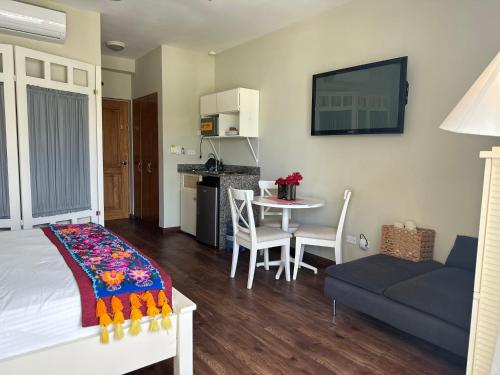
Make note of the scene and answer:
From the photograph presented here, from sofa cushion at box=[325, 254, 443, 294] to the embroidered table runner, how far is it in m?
1.30

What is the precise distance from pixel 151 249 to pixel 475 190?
3493mm

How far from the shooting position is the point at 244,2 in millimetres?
3574

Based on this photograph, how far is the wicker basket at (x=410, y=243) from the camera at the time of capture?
2814mm

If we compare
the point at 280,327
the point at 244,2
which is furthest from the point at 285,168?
the point at 280,327

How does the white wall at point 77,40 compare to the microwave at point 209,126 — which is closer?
the white wall at point 77,40

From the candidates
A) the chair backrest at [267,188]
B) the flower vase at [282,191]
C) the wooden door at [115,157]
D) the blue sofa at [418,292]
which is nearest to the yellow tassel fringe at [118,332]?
the blue sofa at [418,292]

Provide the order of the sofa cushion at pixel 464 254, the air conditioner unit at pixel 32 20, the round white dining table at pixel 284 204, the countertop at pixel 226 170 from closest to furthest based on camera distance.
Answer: the sofa cushion at pixel 464 254 < the air conditioner unit at pixel 32 20 < the round white dining table at pixel 284 204 < the countertop at pixel 226 170

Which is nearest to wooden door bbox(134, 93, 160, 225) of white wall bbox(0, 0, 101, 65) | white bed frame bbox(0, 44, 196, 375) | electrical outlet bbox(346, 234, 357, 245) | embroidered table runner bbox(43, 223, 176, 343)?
white wall bbox(0, 0, 101, 65)

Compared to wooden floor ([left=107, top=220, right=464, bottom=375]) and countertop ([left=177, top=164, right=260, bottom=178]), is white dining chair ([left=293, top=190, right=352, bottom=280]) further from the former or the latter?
countertop ([left=177, top=164, right=260, bottom=178])

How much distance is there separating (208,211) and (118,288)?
9.48 ft

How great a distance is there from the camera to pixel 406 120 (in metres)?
3.05

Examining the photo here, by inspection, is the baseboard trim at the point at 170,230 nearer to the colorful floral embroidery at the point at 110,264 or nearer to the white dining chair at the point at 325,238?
the white dining chair at the point at 325,238

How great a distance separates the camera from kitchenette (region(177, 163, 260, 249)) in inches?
173

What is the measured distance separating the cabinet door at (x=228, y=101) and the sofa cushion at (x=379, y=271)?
266 cm
